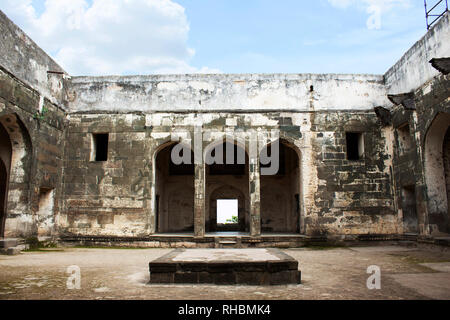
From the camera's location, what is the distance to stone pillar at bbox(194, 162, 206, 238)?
11141 millimetres

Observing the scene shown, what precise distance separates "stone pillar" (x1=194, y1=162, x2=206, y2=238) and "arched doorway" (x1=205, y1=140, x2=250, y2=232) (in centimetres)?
438

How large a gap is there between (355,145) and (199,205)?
5.79 metres

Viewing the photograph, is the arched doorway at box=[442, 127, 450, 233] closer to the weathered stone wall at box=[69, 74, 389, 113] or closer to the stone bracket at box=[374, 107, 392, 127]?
the stone bracket at box=[374, 107, 392, 127]

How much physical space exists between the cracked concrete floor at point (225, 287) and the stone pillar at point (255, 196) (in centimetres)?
334

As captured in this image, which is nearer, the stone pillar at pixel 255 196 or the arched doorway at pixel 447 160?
the arched doorway at pixel 447 160

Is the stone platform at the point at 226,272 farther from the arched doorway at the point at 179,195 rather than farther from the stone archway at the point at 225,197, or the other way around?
the arched doorway at the point at 179,195

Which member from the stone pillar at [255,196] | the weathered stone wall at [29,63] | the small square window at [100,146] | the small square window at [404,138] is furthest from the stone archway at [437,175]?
the weathered stone wall at [29,63]

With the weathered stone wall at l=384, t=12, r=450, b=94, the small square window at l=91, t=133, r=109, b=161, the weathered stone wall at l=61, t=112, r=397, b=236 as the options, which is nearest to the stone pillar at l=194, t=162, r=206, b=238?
the weathered stone wall at l=61, t=112, r=397, b=236

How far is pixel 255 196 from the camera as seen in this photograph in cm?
1139

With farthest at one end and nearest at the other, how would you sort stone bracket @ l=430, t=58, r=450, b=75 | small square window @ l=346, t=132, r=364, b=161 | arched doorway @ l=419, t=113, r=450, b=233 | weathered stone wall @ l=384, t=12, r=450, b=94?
small square window @ l=346, t=132, r=364, b=161 → arched doorway @ l=419, t=113, r=450, b=233 → weathered stone wall @ l=384, t=12, r=450, b=94 → stone bracket @ l=430, t=58, r=450, b=75

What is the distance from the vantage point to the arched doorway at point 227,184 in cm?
1599

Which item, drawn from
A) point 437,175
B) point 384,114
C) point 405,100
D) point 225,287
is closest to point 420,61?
point 405,100
